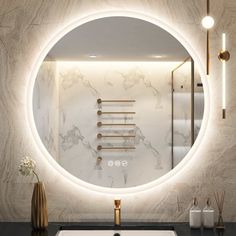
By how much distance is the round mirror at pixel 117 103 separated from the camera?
7.31ft

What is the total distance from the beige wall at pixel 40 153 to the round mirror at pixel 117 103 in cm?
7

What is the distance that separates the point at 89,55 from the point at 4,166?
687 mm

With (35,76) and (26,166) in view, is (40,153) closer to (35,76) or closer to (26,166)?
(26,166)

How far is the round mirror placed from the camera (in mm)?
2229

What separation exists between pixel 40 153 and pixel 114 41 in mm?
658

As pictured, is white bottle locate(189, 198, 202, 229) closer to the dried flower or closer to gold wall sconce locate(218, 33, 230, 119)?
gold wall sconce locate(218, 33, 230, 119)

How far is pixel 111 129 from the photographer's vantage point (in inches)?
87.3

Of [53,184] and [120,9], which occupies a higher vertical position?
[120,9]

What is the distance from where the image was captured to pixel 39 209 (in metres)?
2.09

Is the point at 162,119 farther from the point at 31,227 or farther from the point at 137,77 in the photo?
the point at 31,227

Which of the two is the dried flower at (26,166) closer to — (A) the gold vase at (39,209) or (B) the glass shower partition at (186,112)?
(A) the gold vase at (39,209)

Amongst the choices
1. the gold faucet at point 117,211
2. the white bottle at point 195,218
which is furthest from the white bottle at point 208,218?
the gold faucet at point 117,211

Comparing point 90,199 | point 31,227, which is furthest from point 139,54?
point 31,227

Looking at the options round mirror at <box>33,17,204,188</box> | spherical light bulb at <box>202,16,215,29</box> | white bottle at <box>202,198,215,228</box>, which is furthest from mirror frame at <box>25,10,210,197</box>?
white bottle at <box>202,198,215,228</box>
